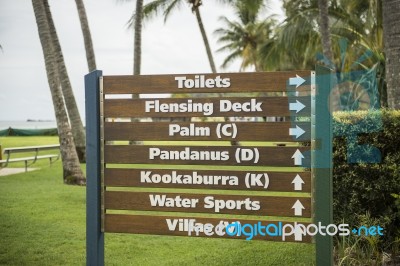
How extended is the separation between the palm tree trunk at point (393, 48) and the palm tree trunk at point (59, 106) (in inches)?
282

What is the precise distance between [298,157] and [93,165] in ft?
5.87

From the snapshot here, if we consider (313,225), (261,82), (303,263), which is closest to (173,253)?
(303,263)

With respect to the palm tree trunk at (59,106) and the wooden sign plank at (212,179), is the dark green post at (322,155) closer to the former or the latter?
the wooden sign plank at (212,179)

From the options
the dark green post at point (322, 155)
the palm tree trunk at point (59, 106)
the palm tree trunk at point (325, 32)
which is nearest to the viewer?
the dark green post at point (322, 155)

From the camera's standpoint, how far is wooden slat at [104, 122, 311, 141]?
4020mm

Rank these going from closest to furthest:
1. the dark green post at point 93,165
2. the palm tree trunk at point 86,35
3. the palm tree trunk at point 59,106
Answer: the dark green post at point 93,165 < the palm tree trunk at point 59,106 < the palm tree trunk at point 86,35

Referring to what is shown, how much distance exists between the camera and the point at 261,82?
4.04 m

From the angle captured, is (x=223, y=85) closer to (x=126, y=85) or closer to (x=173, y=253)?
(x=126, y=85)

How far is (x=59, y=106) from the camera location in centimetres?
1130

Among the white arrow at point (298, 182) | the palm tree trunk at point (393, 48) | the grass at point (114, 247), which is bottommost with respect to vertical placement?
the grass at point (114, 247)

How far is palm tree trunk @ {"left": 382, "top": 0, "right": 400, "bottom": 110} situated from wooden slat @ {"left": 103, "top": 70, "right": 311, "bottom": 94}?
10.4 ft

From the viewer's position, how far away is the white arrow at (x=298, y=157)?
3.98 m

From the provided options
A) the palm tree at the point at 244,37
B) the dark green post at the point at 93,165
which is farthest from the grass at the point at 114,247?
the palm tree at the point at 244,37

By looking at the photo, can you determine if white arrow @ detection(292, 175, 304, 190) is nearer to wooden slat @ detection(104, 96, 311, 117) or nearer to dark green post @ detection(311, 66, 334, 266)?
dark green post @ detection(311, 66, 334, 266)
